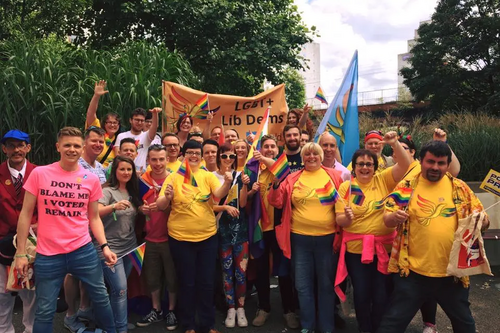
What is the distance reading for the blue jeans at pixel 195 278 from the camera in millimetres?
3818

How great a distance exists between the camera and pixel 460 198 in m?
3.08

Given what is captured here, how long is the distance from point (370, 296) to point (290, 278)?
2.79ft

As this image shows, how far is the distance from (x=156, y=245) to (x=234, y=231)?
2.72 feet

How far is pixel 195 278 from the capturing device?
12.8 feet

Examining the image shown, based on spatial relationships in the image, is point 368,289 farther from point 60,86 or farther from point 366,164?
point 60,86

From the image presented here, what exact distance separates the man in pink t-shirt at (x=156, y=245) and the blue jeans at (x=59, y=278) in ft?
2.73

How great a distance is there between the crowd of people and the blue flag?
86 cm

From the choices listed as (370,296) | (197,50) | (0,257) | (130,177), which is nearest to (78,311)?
(0,257)

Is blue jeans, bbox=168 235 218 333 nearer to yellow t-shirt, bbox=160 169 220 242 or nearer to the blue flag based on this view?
yellow t-shirt, bbox=160 169 220 242

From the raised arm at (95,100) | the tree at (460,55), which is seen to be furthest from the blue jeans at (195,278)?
the tree at (460,55)

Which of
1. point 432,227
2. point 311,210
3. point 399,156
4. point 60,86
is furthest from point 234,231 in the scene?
point 60,86

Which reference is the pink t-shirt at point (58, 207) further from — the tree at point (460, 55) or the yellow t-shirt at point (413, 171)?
the tree at point (460, 55)

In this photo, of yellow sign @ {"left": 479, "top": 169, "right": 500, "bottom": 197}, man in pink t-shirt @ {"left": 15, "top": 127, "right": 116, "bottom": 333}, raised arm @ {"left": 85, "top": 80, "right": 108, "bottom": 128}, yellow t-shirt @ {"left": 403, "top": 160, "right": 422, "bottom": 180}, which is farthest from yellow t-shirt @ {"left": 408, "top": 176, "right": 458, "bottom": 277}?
raised arm @ {"left": 85, "top": 80, "right": 108, "bottom": 128}

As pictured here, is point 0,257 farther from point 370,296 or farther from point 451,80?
point 451,80
